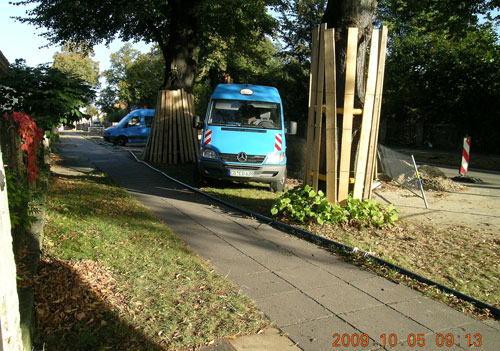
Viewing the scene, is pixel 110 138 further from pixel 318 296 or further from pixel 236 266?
pixel 318 296

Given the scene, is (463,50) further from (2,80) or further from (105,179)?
(2,80)

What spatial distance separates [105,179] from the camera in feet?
35.4

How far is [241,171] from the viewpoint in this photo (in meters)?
9.52

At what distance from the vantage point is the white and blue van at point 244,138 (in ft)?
31.3

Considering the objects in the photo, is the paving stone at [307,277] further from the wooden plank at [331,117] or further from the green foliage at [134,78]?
the green foliage at [134,78]

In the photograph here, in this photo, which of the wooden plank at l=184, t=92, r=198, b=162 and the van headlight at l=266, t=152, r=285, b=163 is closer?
the van headlight at l=266, t=152, r=285, b=163

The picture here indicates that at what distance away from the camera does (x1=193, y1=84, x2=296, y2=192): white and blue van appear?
31.3 ft

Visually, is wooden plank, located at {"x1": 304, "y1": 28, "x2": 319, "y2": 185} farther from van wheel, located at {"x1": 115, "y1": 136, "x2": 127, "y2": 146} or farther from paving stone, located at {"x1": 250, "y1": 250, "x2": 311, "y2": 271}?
van wheel, located at {"x1": 115, "y1": 136, "x2": 127, "y2": 146}

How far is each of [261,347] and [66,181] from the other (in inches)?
316

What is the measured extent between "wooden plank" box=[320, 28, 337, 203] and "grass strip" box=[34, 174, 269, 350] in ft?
8.59

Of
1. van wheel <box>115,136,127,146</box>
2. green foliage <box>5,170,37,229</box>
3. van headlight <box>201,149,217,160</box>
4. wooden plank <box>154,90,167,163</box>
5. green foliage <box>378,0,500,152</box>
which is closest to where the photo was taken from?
green foliage <box>5,170,37,229</box>
